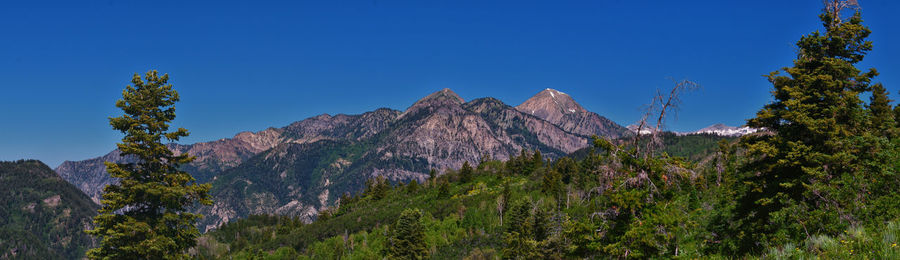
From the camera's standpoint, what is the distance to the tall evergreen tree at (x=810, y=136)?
63.5 ft

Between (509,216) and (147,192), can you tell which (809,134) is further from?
(509,216)

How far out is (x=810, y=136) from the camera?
20.9 m

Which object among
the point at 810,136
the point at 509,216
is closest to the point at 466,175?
the point at 509,216

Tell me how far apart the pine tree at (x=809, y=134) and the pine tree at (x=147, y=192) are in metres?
26.7

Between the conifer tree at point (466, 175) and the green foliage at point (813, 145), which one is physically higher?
the conifer tree at point (466, 175)

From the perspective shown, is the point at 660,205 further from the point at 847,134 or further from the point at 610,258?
the point at 847,134

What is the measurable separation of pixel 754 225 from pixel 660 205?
7.60 m

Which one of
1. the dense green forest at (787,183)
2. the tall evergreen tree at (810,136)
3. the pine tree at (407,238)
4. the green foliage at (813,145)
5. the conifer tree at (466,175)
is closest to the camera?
the dense green forest at (787,183)

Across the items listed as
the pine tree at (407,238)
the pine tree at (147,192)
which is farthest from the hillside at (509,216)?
the pine tree at (147,192)

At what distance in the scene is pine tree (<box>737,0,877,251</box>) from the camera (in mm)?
Result: 19438

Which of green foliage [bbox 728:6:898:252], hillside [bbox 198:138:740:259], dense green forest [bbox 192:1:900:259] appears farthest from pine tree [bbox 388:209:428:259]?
green foliage [bbox 728:6:898:252]

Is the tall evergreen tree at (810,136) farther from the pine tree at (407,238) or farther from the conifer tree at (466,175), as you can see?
the conifer tree at (466,175)

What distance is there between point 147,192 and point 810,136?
30.8m

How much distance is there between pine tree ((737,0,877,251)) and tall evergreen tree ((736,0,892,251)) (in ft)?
0.12
